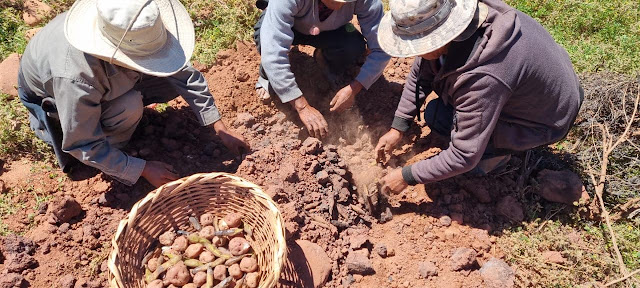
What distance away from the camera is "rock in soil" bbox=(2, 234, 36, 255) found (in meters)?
2.52

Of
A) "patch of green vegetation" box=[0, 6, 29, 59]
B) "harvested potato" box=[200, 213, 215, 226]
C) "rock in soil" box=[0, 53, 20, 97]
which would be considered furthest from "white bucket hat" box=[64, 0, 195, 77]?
"patch of green vegetation" box=[0, 6, 29, 59]

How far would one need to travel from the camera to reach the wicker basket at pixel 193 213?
88.0 inches

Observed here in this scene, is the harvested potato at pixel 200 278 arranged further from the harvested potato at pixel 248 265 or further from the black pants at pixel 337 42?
the black pants at pixel 337 42

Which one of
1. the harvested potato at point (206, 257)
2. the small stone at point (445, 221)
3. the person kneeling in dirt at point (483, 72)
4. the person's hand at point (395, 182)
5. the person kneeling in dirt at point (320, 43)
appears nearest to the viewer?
the person kneeling in dirt at point (483, 72)

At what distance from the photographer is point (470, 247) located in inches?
110

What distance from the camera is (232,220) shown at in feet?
8.36

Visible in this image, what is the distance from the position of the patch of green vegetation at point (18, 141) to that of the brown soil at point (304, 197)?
8cm

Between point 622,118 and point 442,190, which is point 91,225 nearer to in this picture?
point 442,190

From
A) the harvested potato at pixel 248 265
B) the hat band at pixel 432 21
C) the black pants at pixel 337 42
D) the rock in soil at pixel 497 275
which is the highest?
the hat band at pixel 432 21

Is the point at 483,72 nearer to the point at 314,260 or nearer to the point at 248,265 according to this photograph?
the point at 314,260

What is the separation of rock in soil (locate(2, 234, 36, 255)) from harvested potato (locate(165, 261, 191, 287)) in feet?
2.82

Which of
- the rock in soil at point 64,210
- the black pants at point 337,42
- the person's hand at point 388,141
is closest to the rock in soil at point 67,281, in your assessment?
the rock in soil at point 64,210

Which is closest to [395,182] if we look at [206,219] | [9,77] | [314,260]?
[314,260]

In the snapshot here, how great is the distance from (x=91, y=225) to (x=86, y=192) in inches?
11.0
